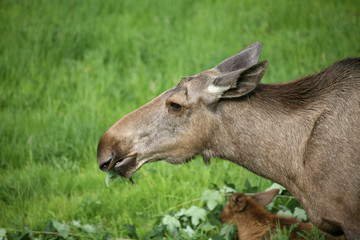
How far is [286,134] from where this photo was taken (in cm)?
414

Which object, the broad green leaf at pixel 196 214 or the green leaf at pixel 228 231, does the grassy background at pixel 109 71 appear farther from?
the green leaf at pixel 228 231

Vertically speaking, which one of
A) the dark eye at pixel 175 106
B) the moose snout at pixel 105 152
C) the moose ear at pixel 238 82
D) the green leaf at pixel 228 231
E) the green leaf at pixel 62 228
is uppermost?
the moose ear at pixel 238 82

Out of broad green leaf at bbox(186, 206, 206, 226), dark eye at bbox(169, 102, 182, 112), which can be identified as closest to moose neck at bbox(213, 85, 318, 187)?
dark eye at bbox(169, 102, 182, 112)

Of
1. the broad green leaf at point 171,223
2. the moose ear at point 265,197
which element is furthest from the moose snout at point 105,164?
the moose ear at point 265,197

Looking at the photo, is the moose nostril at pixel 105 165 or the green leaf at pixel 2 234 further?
the green leaf at pixel 2 234

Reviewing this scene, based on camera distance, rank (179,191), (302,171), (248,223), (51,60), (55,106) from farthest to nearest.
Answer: (51,60)
(55,106)
(179,191)
(248,223)
(302,171)

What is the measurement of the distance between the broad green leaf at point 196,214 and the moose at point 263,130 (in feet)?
3.47

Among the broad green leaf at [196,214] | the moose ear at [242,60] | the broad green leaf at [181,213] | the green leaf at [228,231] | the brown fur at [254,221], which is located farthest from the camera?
the broad green leaf at [181,213]

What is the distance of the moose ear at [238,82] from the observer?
4.04 m

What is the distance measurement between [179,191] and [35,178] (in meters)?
1.79

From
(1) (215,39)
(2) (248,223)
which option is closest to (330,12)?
(1) (215,39)

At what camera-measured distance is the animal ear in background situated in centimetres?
485

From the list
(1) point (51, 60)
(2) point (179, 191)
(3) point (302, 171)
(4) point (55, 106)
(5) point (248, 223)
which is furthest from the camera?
(1) point (51, 60)

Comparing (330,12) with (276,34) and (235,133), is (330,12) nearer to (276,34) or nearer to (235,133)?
(276,34)
